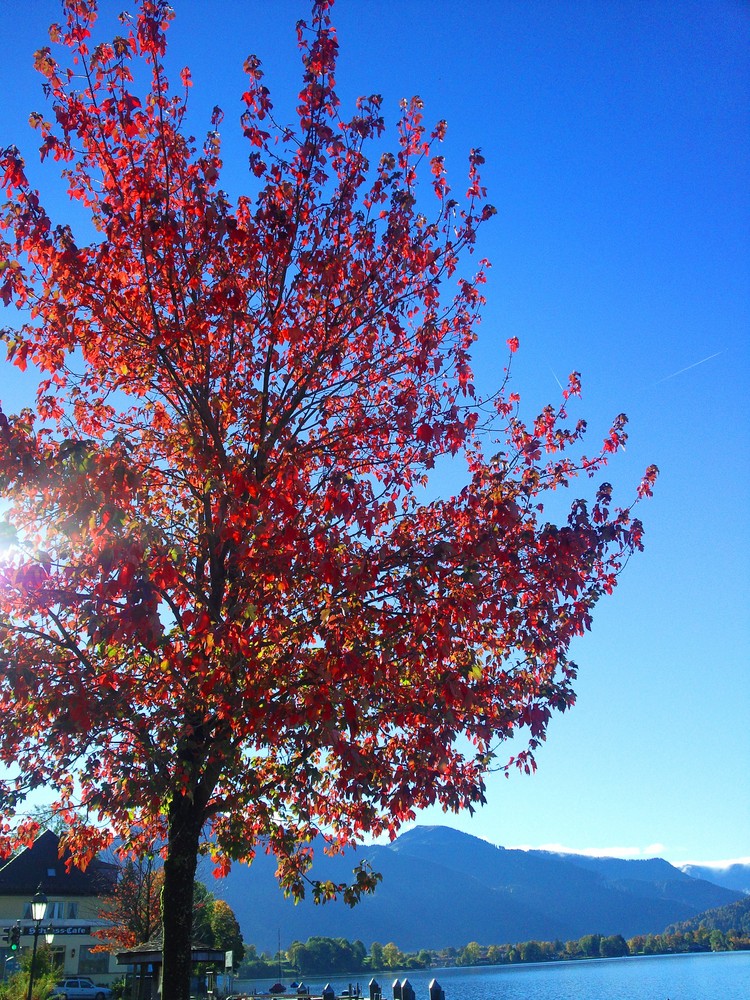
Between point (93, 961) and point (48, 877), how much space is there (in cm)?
689

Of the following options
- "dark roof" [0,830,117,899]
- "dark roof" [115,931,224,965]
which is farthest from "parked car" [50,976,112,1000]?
"dark roof" [115,931,224,965]

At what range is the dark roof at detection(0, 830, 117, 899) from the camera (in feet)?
181

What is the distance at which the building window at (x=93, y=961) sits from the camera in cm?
5447

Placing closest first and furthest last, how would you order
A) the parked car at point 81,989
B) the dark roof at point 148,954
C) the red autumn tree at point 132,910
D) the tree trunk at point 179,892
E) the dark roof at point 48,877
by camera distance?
the tree trunk at point 179,892, the dark roof at point 148,954, the red autumn tree at point 132,910, the parked car at point 81,989, the dark roof at point 48,877

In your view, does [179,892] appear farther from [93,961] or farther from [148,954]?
[93,961]

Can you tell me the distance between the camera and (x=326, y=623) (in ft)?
27.0

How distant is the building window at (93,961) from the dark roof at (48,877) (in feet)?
11.9

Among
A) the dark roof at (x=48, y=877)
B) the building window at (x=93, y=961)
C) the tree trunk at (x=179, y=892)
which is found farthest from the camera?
the dark roof at (x=48, y=877)

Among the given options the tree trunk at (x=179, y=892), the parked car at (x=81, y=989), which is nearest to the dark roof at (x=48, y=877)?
the parked car at (x=81, y=989)

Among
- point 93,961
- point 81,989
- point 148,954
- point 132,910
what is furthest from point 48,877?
point 148,954

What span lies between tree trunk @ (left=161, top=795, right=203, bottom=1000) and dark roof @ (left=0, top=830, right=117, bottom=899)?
2018 inches

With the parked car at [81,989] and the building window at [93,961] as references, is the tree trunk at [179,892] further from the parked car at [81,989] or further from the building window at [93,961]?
the building window at [93,961]

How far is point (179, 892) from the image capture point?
9.18 metres

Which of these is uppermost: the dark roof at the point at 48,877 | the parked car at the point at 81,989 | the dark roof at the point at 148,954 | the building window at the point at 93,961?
the dark roof at the point at 48,877
